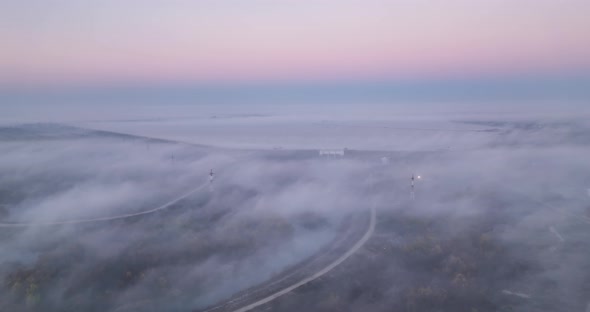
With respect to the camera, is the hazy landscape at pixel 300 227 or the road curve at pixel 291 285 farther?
the hazy landscape at pixel 300 227

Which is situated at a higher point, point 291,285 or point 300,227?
point 291,285

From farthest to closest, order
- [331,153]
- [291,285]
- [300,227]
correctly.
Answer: [331,153]
[300,227]
[291,285]

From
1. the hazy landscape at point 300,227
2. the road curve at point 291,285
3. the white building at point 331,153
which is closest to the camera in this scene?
the road curve at point 291,285

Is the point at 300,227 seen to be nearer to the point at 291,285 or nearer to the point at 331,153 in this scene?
the point at 291,285

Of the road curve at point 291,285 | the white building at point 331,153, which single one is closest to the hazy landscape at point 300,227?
A: the road curve at point 291,285

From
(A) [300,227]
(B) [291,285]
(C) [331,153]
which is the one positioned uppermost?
(C) [331,153]

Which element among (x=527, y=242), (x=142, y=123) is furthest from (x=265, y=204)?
(x=142, y=123)

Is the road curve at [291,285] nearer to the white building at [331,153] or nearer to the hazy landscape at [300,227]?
the hazy landscape at [300,227]

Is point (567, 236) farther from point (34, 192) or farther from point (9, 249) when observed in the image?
point (34, 192)

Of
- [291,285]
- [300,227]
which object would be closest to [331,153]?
[300,227]

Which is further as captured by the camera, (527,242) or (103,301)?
(527,242)

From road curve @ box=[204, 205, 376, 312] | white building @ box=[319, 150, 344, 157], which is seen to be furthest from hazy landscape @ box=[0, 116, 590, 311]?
white building @ box=[319, 150, 344, 157]
